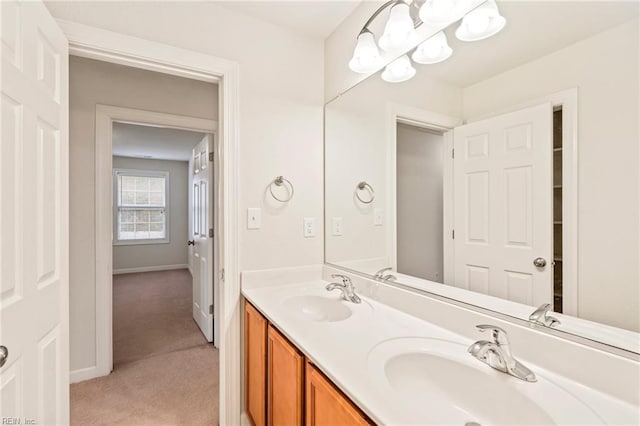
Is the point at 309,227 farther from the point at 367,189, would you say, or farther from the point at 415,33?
the point at 415,33

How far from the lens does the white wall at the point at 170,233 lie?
240 inches

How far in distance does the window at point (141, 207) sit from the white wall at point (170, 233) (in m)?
0.10

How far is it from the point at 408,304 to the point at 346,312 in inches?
12.4

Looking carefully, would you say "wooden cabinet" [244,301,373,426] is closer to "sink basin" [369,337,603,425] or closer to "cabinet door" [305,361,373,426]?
"cabinet door" [305,361,373,426]

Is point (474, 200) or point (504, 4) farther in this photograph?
point (474, 200)

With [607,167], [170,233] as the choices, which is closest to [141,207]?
[170,233]

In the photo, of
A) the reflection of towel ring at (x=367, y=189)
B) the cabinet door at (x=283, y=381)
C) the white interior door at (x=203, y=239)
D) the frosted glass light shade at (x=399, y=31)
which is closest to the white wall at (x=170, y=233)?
the white interior door at (x=203, y=239)

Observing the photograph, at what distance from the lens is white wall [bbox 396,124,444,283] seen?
1.26 m

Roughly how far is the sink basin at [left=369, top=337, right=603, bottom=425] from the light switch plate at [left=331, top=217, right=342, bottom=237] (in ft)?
3.01

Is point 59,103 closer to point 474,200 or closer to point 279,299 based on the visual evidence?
point 279,299

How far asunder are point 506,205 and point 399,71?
84 centimetres

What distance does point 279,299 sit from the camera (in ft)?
4.99

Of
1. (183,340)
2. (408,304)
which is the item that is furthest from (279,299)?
(183,340)

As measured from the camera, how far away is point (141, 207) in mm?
6262
